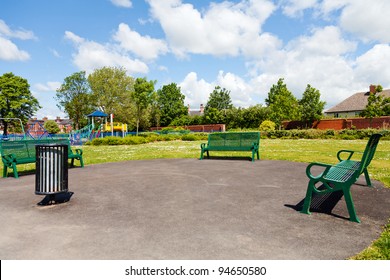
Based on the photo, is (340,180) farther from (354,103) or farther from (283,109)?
(354,103)

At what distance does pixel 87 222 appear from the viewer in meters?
4.47

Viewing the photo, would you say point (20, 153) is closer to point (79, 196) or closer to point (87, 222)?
point (79, 196)

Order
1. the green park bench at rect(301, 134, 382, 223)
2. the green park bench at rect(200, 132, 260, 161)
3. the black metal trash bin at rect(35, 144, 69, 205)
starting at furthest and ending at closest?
the green park bench at rect(200, 132, 260, 161), the black metal trash bin at rect(35, 144, 69, 205), the green park bench at rect(301, 134, 382, 223)

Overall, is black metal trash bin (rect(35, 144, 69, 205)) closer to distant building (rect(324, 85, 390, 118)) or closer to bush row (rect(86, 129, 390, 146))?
bush row (rect(86, 129, 390, 146))

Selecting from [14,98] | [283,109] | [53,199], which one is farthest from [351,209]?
[14,98]

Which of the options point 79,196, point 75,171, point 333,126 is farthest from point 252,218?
point 333,126

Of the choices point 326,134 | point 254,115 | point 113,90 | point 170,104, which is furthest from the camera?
point 170,104

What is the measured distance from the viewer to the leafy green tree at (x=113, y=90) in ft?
186

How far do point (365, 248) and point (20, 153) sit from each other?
31.0 feet

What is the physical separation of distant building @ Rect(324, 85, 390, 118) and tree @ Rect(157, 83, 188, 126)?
37.1 m

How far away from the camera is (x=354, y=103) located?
62438 millimetres

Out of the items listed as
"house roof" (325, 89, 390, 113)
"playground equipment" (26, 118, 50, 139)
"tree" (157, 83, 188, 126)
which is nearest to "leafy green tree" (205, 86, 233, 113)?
"tree" (157, 83, 188, 126)

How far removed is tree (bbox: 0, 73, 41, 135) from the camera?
1943 inches

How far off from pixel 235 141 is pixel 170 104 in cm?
6300
